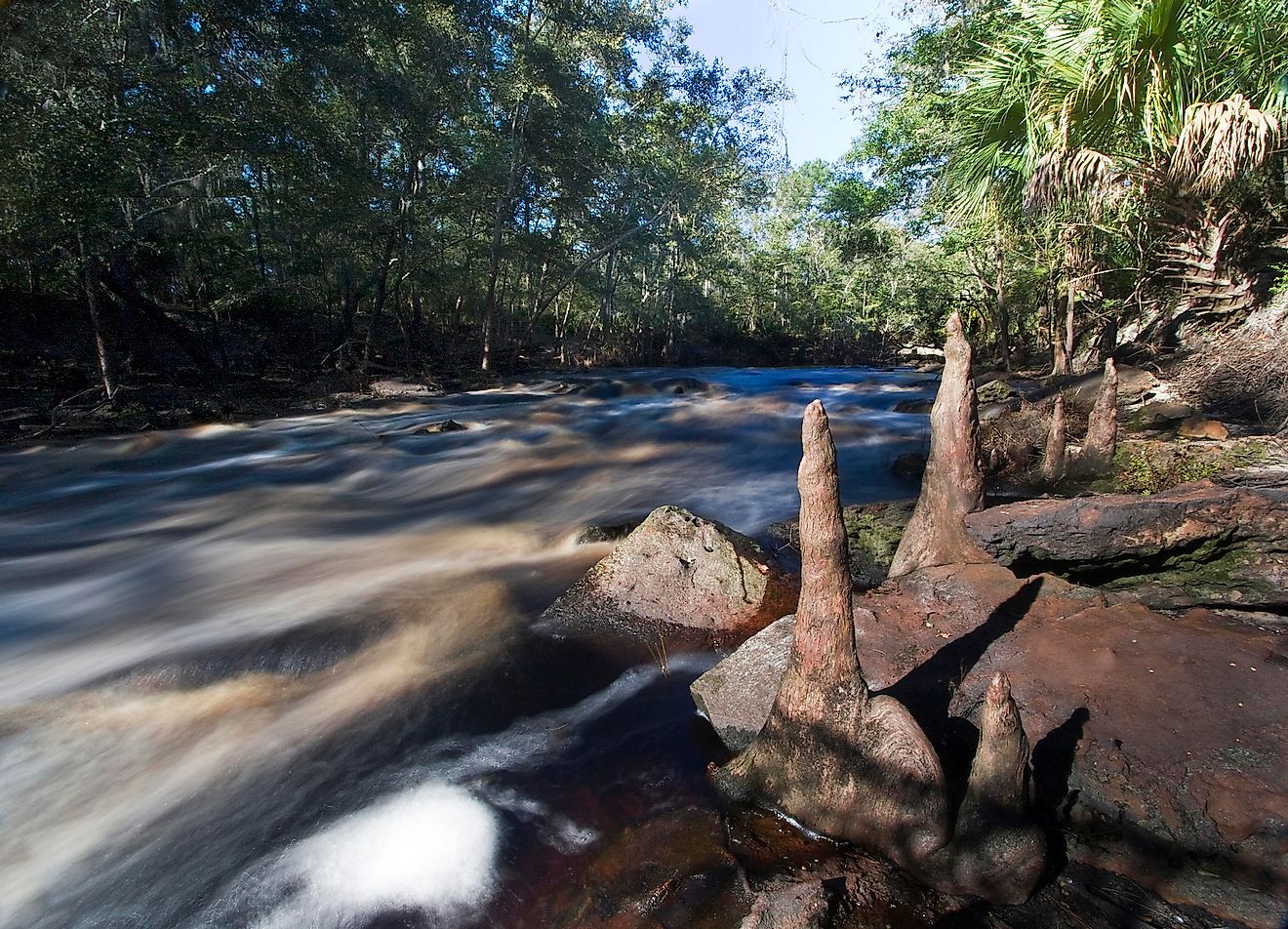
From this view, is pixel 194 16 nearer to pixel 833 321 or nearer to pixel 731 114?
pixel 731 114

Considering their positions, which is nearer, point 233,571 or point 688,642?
point 688,642

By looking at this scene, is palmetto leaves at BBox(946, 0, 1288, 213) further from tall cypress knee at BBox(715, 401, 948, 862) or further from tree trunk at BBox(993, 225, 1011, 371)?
tall cypress knee at BBox(715, 401, 948, 862)

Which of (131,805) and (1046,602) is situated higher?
(1046,602)

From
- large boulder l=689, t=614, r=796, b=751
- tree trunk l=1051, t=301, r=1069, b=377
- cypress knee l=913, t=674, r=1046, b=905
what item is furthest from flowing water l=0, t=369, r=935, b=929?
tree trunk l=1051, t=301, r=1069, b=377

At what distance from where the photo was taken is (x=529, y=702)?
153 inches

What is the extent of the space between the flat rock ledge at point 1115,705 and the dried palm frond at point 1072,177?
24.4 ft

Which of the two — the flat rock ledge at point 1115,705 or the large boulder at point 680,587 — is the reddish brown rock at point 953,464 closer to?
the flat rock ledge at point 1115,705

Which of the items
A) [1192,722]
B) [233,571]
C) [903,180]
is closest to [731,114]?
[903,180]

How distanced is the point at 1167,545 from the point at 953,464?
4.31ft

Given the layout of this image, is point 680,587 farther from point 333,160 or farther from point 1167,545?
point 333,160

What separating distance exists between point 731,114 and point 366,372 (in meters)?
18.6

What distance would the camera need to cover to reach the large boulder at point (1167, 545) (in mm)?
3594

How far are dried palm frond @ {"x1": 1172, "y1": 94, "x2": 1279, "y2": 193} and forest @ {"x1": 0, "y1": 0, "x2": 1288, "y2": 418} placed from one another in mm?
34

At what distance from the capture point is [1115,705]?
8.88 feet
